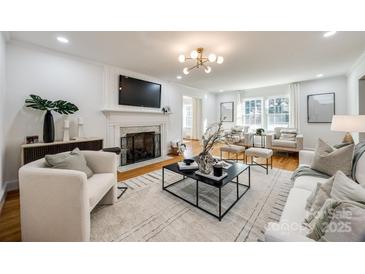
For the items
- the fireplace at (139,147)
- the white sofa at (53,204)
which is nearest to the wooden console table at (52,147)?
the fireplace at (139,147)

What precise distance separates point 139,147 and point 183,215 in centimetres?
279

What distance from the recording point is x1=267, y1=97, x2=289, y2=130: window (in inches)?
227

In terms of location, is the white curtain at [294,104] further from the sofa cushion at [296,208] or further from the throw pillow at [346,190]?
the throw pillow at [346,190]

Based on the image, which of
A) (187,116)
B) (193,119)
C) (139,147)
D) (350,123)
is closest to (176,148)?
(139,147)

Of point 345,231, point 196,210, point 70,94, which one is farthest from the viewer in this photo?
point 70,94

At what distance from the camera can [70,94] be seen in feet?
9.82

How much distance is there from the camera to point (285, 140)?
478cm

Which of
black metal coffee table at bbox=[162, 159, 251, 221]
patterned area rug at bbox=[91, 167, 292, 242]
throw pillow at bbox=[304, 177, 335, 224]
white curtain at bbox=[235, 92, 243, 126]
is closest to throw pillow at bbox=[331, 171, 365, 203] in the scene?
throw pillow at bbox=[304, 177, 335, 224]

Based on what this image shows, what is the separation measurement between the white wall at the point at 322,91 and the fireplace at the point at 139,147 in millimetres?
4930

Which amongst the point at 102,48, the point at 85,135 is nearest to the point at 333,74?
the point at 102,48

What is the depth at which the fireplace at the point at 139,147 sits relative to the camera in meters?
3.86

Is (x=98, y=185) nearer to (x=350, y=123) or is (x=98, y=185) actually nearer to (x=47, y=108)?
(x=47, y=108)

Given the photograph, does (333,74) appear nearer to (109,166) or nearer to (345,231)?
(345,231)
